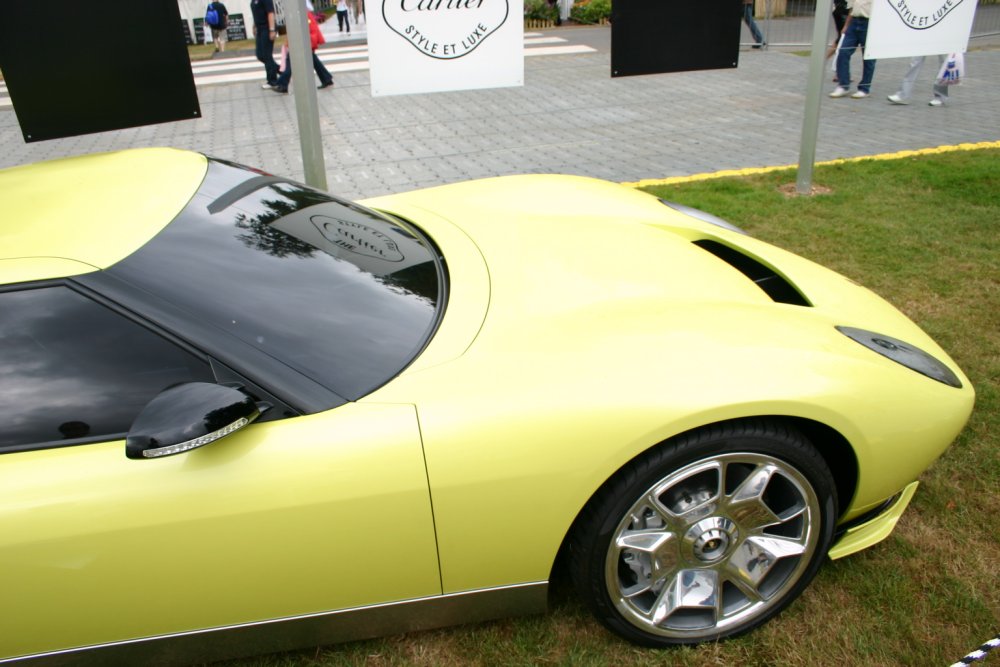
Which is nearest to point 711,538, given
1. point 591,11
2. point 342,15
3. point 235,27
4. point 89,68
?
point 89,68

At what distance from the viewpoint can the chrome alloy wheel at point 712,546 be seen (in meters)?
2.11

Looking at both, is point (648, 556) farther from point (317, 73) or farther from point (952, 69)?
point (317, 73)

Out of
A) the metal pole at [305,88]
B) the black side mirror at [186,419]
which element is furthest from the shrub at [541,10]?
the black side mirror at [186,419]

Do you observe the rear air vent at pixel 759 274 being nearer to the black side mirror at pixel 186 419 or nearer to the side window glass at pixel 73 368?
the black side mirror at pixel 186 419

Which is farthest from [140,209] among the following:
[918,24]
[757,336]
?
[918,24]

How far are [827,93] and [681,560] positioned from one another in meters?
9.06

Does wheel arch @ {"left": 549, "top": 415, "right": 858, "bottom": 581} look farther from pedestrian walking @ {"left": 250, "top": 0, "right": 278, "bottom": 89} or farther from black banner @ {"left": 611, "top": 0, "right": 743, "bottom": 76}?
pedestrian walking @ {"left": 250, "top": 0, "right": 278, "bottom": 89}

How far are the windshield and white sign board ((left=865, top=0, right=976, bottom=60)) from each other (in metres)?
5.14

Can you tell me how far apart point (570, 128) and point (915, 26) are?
3.41 metres

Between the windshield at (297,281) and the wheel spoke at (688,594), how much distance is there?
995 mm

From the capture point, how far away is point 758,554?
2.27m

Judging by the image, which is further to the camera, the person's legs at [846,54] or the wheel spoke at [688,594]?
the person's legs at [846,54]

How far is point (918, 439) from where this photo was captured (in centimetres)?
222

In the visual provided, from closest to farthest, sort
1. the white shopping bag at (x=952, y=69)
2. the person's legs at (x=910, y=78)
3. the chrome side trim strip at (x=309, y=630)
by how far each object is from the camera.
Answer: the chrome side trim strip at (x=309, y=630) → the white shopping bag at (x=952, y=69) → the person's legs at (x=910, y=78)
